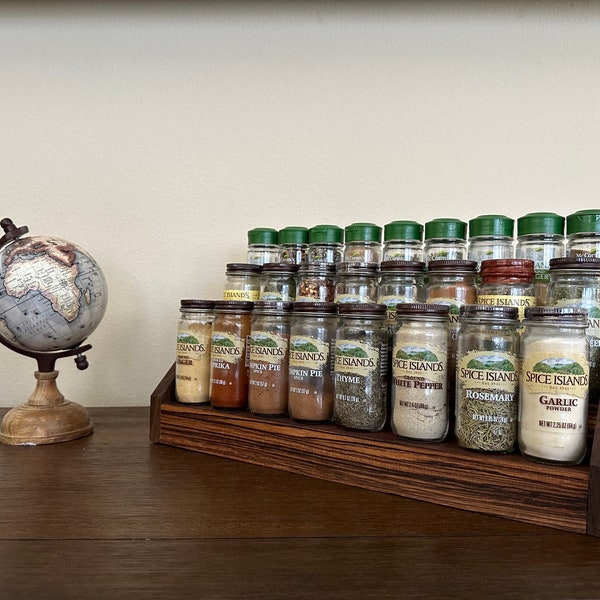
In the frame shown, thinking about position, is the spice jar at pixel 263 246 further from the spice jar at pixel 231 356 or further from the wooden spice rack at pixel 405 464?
the wooden spice rack at pixel 405 464

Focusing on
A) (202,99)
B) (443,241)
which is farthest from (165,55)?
(443,241)

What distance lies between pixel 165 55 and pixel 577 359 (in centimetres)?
107

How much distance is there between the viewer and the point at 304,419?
0.75 meters

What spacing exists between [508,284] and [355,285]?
23 centimetres

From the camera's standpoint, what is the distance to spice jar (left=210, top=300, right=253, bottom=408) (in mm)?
830

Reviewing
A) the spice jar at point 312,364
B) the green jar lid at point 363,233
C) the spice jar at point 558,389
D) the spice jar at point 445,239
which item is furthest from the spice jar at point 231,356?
the spice jar at point 558,389

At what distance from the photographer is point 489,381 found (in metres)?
0.62

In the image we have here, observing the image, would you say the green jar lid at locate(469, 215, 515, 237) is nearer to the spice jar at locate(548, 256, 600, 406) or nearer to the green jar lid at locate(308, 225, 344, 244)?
the spice jar at locate(548, 256, 600, 406)

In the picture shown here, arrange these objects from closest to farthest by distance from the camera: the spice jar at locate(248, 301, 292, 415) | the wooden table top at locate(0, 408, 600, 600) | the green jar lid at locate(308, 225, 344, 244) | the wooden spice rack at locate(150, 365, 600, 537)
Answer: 1. the wooden table top at locate(0, 408, 600, 600)
2. the wooden spice rack at locate(150, 365, 600, 537)
3. the spice jar at locate(248, 301, 292, 415)
4. the green jar lid at locate(308, 225, 344, 244)

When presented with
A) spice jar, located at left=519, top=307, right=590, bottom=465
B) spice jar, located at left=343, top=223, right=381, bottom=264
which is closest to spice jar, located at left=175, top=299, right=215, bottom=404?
spice jar, located at left=343, top=223, right=381, bottom=264

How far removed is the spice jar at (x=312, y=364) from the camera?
75 cm

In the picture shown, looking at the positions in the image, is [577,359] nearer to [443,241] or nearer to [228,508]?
[443,241]

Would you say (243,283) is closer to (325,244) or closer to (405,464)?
(325,244)

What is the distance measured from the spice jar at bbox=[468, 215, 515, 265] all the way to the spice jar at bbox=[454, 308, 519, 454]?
0.62 ft
